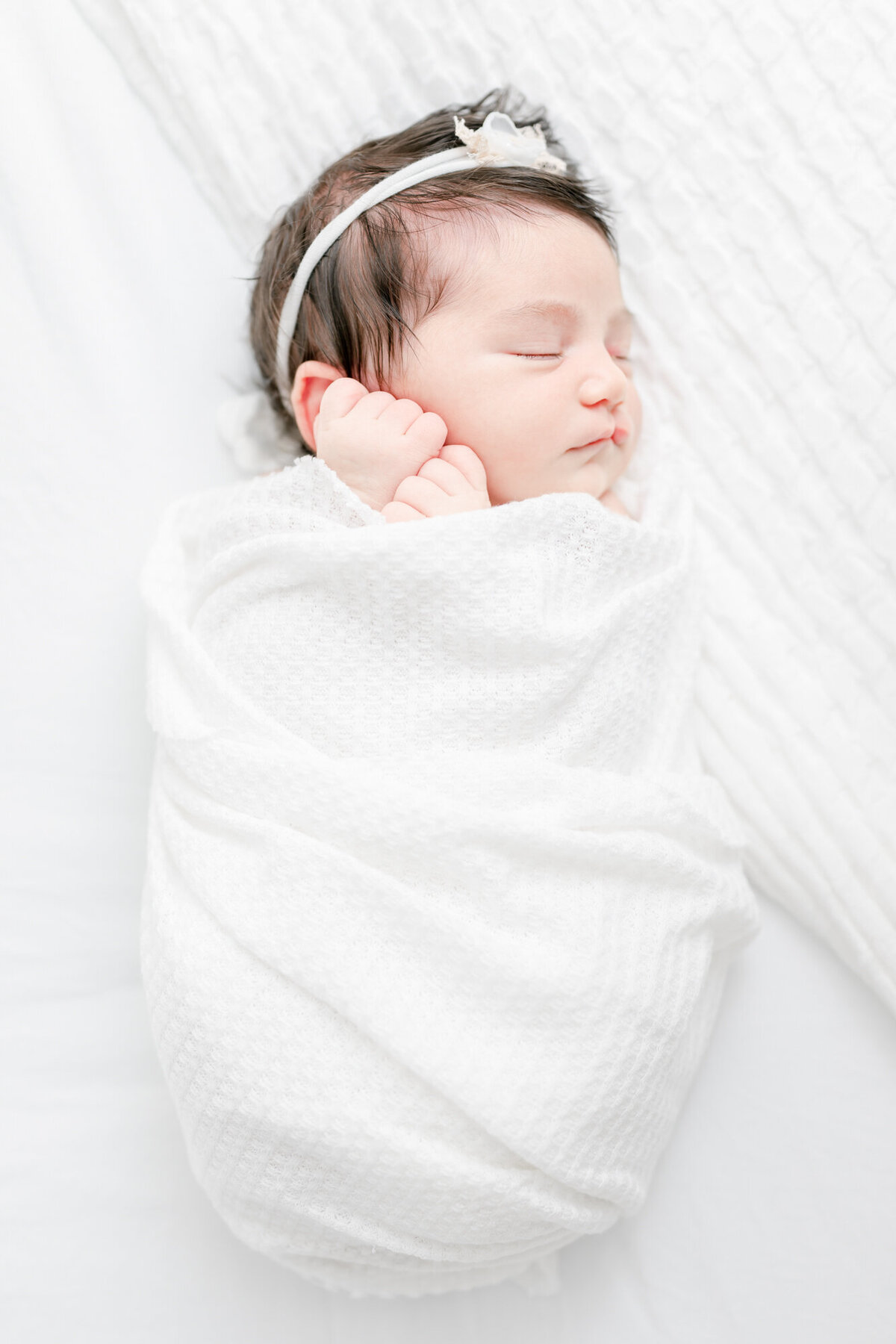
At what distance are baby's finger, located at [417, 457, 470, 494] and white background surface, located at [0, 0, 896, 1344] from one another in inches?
12.7

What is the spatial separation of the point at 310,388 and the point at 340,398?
82 mm

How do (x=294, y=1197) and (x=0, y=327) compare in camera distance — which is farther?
(x=0, y=327)

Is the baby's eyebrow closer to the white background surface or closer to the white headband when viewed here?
the white headband

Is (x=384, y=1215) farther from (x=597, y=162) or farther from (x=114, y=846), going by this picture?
(x=597, y=162)

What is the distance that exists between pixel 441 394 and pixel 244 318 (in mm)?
349

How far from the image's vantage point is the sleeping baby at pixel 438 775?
35.5 inches

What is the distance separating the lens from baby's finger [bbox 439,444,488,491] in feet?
3.49

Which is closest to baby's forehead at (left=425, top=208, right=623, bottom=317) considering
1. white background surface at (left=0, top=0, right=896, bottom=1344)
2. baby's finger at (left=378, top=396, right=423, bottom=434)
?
baby's finger at (left=378, top=396, right=423, bottom=434)

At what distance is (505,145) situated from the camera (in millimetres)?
1108

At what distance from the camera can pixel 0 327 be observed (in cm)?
118

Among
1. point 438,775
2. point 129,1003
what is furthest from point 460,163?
Result: point 129,1003

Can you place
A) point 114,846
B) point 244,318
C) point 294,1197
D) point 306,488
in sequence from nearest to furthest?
point 294,1197 → point 306,488 → point 114,846 → point 244,318

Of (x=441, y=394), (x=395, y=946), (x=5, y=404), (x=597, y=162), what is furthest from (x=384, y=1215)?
(x=597, y=162)

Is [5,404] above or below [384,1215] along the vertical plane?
above
